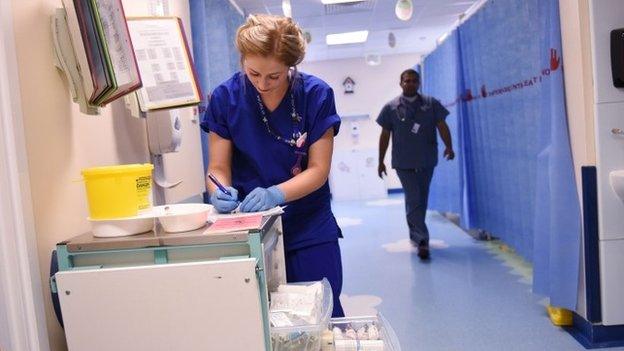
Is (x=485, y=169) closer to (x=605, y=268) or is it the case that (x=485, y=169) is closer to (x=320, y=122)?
(x=605, y=268)

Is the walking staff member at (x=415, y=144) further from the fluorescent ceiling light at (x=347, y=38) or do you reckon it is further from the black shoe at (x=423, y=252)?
the fluorescent ceiling light at (x=347, y=38)

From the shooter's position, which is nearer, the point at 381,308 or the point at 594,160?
the point at 594,160

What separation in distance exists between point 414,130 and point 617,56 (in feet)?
5.95

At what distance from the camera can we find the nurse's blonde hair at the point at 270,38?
117cm

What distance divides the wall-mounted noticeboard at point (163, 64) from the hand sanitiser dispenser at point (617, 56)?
59.1 inches

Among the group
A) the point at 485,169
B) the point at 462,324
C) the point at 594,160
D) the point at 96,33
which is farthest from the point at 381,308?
the point at 96,33

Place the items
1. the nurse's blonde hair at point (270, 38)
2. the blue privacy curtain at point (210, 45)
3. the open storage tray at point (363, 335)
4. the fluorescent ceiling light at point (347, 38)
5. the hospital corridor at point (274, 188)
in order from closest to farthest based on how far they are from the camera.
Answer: the hospital corridor at point (274, 188)
the open storage tray at point (363, 335)
the nurse's blonde hair at point (270, 38)
the blue privacy curtain at point (210, 45)
the fluorescent ceiling light at point (347, 38)

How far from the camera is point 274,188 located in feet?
3.75

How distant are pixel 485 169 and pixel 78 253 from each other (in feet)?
9.97

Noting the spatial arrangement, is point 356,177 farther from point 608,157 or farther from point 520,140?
point 608,157

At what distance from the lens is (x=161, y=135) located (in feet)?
5.47

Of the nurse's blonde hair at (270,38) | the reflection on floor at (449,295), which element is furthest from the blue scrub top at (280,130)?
the reflection on floor at (449,295)

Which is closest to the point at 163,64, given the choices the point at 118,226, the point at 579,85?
the point at 118,226

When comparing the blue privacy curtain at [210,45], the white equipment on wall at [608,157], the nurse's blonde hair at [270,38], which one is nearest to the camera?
the nurse's blonde hair at [270,38]
